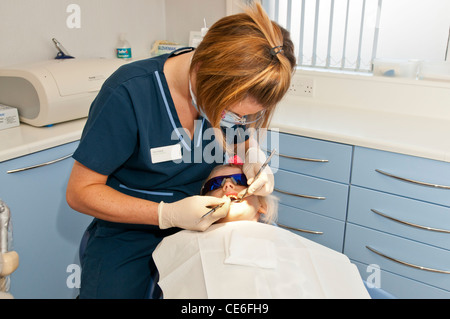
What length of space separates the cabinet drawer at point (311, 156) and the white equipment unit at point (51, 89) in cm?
86

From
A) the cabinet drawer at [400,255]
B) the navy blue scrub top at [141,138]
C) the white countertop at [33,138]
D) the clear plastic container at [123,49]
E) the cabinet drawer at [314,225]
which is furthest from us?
the clear plastic container at [123,49]

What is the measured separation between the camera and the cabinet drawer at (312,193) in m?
1.91

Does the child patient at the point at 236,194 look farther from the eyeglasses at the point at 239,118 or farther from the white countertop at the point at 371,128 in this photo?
the white countertop at the point at 371,128

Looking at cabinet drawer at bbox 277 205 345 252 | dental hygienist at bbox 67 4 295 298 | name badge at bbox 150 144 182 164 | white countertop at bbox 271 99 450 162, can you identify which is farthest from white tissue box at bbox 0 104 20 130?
cabinet drawer at bbox 277 205 345 252

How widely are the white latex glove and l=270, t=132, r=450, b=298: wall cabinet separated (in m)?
0.47

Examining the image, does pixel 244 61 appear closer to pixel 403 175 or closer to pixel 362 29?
pixel 403 175

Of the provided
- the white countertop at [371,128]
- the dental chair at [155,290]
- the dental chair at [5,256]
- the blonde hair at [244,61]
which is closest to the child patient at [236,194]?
the dental chair at [155,290]

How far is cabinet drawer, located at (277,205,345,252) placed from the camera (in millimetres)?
1958

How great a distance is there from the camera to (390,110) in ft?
7.01

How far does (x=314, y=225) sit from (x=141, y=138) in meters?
1.13

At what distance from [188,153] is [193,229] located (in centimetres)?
25

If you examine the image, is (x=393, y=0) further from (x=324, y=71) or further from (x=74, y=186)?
(x=74, y=186)

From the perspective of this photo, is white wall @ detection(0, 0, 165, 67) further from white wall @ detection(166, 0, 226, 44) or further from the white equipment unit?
the white equipment unit

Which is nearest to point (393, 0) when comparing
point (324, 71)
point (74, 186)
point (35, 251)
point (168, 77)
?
point (324, 71)
